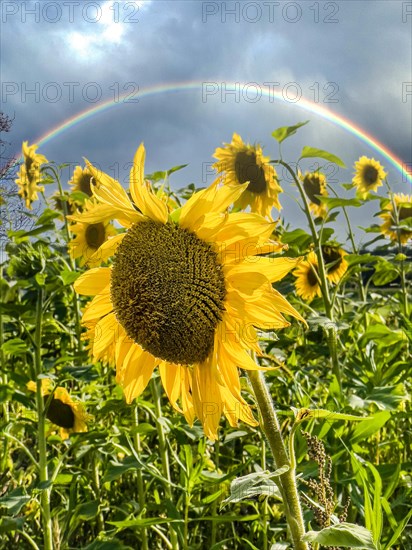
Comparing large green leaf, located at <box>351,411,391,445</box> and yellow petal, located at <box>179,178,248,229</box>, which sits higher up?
yellow petal, located at <box>179,178,248,229</box>

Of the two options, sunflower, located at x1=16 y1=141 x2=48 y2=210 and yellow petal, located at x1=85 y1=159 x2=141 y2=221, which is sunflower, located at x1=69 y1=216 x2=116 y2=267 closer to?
yellow petal, located at x1=85 y1=159 x2=141 y2=221

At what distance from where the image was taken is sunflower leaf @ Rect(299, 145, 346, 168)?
60.6 inches

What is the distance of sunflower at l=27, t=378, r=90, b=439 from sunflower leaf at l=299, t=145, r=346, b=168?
103 centimetres

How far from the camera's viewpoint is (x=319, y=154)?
62.5 inches

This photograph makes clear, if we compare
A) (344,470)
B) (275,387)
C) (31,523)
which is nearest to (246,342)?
(344,470)

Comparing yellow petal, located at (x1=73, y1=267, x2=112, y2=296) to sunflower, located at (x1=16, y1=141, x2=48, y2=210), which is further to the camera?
sunflower, located at (x1=16, y1=141, x2=48, y2=210)

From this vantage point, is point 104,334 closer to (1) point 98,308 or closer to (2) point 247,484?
(1) point 98,308

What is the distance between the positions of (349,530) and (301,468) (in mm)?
429

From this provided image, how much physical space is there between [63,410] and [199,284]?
1.20 meters

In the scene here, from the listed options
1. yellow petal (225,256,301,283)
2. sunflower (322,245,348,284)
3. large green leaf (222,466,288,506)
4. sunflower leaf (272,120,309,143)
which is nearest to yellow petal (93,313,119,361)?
yellow petal (225,256,301,283)

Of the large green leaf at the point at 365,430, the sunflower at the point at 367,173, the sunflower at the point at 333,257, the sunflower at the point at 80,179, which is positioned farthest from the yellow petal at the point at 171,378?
the sunflower at the point at 367,173

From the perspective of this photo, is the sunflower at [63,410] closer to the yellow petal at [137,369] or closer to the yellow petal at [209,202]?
the yellow petal at [137,369]

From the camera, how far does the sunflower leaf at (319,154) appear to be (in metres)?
1.54

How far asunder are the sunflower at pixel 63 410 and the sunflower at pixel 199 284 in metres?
0.99
